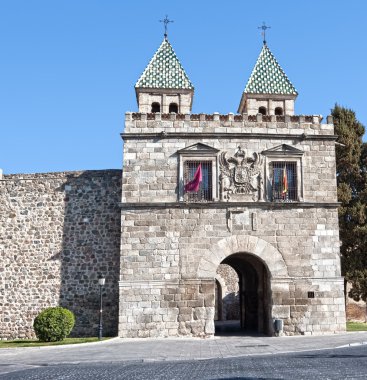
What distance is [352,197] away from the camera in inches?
1102

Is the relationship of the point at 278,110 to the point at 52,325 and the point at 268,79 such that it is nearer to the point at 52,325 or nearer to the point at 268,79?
the point at 268,79

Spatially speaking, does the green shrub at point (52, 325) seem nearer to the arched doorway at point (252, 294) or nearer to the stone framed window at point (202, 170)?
the stone framed window at point (202, 170)

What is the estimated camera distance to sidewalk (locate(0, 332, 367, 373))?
1328 centimetres

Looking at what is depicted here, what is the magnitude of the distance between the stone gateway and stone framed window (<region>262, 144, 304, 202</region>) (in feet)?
0.14

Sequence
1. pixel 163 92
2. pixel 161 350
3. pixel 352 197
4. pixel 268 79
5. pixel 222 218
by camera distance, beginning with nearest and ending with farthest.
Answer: pixel 161 350 < pixel 222 218 < pixel 163 92 < pixel 268 79 < pixel 352 197

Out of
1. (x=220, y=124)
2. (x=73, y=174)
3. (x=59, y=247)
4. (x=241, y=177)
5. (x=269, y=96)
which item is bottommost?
(x=59, y=247)

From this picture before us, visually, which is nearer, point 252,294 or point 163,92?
point 252,294

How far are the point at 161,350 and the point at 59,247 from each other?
8.81 metres

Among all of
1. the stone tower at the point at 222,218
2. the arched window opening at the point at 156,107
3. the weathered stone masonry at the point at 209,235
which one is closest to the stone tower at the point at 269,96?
the stone tower at the point at 222,218

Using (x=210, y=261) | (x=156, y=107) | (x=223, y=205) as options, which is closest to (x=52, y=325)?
(x=210, y=261)

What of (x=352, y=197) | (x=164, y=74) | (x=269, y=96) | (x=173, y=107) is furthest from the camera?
(x=352, y=197)

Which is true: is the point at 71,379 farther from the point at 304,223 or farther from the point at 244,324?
the point at 244,324

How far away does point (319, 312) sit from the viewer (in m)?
19.7

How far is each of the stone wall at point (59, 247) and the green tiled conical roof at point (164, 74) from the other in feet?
17.4
